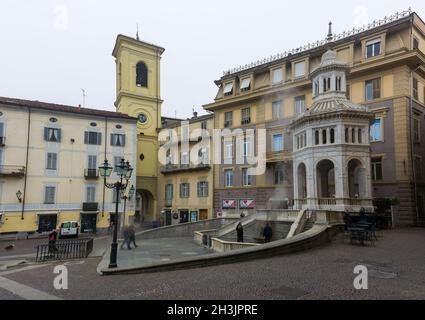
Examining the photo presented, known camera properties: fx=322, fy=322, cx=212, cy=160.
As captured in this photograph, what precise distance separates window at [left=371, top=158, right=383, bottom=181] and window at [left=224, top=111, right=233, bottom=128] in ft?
50.8

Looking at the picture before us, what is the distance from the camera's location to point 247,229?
21.8 meters

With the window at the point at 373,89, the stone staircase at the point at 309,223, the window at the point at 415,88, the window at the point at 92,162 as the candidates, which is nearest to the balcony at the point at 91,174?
the window at the point at 92,162

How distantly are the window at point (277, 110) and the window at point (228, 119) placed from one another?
17.4 feet

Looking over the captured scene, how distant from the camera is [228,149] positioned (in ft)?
117

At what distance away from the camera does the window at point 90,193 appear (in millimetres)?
34156

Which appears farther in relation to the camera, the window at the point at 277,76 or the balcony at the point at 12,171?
the window at the point at 277,76

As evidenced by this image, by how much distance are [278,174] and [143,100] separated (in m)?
21.4

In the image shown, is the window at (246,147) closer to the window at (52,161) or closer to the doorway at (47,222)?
the window at (52,161)

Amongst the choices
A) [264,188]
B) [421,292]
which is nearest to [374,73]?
[264,188]

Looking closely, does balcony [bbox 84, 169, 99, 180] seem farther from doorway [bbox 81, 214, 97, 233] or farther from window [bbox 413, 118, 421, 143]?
window [bbox 413, 118, 421, 143]

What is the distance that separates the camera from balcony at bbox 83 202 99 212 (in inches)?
1319

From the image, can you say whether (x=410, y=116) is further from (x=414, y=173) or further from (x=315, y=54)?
(x=315, y=54)

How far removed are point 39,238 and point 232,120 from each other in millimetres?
22312

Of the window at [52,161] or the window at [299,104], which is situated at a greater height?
the window at [299,104]
